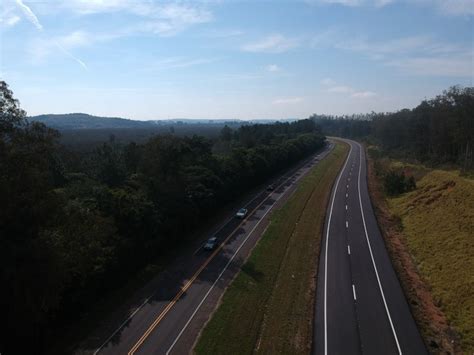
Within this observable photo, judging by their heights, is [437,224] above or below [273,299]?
above

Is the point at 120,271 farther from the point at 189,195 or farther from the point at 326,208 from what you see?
the point at 326,208

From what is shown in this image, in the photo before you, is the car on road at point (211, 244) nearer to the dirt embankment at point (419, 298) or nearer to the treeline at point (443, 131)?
the dirt embankment at point (419, 298)

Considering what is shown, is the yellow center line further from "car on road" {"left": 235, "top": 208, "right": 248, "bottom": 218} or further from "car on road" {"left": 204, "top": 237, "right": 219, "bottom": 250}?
"car on road" {"left": 235, "top": 208, "right": 248, "bottom": 218}

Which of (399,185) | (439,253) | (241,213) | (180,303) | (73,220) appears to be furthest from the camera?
(399,185)

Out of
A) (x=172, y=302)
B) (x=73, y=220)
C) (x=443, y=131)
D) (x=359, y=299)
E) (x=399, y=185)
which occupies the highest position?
(x=443, y=131)

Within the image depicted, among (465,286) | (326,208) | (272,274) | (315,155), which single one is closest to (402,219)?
(326,208)

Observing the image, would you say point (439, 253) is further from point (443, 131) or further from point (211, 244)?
point (443, 131)

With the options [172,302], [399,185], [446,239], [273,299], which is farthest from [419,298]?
[399,185]
